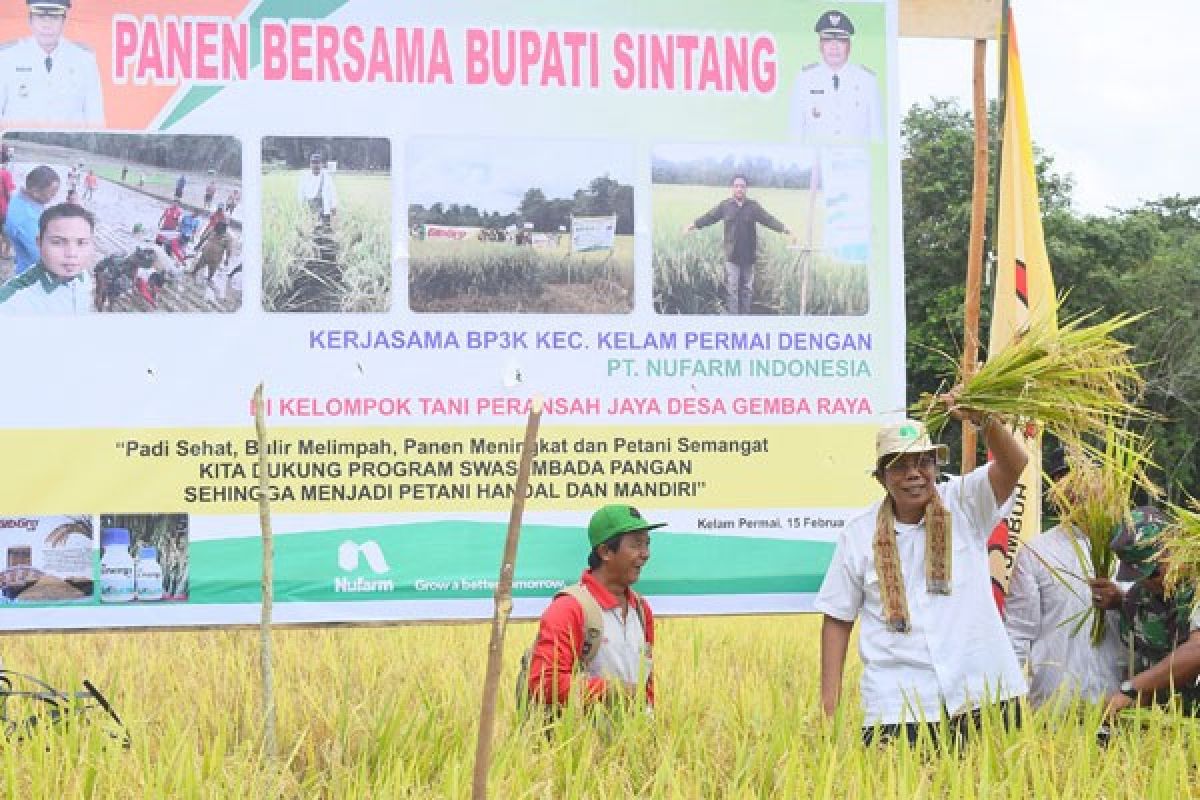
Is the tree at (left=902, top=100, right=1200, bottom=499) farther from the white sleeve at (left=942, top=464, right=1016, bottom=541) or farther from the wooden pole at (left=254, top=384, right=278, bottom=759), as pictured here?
the wooden pole at (left=254, top=384, right=278, bottom=759)

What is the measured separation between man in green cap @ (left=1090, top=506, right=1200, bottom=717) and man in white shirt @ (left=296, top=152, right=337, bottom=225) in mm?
2849

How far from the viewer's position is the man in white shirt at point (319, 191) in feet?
18.0

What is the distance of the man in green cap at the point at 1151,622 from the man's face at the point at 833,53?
1.96 m

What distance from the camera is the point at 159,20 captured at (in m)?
5.48

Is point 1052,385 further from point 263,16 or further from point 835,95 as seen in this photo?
point 263,16

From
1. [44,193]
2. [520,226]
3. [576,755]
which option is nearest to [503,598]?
[576,755]

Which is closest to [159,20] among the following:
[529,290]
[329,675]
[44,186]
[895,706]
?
[44,186]

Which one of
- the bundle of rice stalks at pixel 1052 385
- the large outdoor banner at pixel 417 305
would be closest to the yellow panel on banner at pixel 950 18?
the large outdoor banner at pixel 417 305

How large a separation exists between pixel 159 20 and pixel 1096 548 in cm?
363

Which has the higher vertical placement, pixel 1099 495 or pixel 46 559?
pixel 1099 495

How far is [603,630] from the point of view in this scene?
15.7 feet

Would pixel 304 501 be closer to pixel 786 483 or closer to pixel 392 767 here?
pixel 392 767

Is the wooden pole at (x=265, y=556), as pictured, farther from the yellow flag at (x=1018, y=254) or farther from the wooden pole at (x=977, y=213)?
the yellow flag at (x=1018, y=254)

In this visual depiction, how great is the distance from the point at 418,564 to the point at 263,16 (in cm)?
199
